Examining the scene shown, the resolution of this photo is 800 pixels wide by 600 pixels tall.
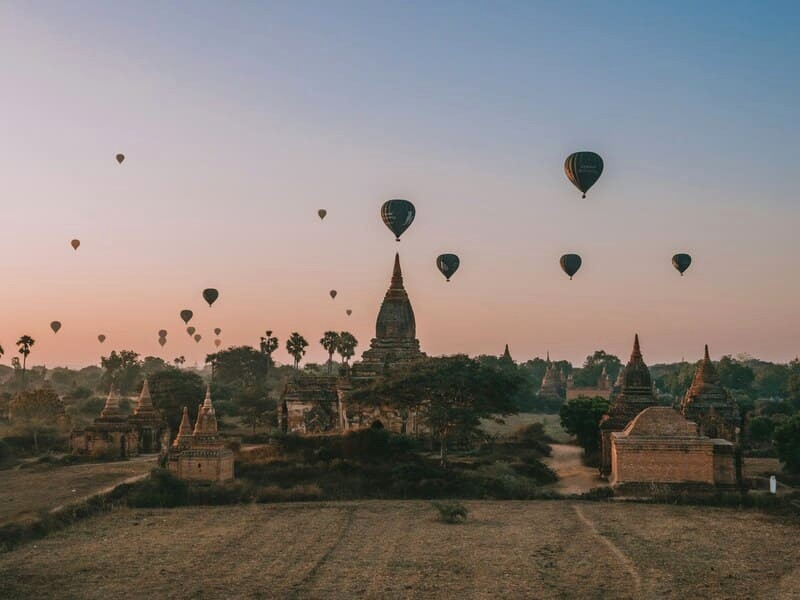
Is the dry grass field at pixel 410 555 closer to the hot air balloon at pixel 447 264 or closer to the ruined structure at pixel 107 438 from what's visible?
the ruined structure at pixel 107 438

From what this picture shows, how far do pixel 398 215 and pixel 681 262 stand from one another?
59.1 feet

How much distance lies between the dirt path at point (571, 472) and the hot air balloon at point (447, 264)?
40.5ft

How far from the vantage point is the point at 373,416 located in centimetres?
4531

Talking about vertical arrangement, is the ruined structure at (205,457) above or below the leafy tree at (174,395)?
below

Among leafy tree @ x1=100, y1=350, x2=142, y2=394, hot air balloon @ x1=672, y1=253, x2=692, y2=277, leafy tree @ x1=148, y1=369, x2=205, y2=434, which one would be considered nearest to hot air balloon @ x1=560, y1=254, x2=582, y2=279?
hot air balloon @ x1=672, y1=253, x2=692, y2=277

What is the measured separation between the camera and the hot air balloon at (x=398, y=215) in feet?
165

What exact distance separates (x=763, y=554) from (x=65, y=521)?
19.1m

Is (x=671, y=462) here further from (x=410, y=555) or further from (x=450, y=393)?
(x=410, y=555)

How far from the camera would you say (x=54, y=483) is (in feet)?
116

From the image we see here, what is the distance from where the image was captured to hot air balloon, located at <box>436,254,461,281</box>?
54.1 meters

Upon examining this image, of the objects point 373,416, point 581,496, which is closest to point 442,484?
point 581,496

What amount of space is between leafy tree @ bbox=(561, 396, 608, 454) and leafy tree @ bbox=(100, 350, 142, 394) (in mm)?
75776

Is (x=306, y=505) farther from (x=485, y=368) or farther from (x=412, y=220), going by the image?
(x=412, y=220)

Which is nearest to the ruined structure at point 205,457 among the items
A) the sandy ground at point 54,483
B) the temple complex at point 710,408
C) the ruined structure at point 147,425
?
the sandy ground at point 54,483
